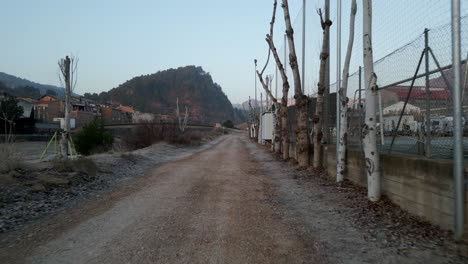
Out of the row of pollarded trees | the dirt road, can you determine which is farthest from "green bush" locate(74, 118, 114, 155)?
the dirt road

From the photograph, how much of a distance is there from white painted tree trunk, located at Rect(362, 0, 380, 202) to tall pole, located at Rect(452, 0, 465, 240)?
2.26m

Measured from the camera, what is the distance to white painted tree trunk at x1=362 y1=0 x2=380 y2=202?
7.06 m

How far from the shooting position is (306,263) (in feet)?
14.5

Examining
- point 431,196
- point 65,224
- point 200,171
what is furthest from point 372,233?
point 200,171

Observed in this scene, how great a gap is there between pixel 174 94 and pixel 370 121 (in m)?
161

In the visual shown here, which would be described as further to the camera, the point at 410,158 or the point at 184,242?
the point at 410,158

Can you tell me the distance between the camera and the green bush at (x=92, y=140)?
26.5 m

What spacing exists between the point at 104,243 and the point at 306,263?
2490 millimetres

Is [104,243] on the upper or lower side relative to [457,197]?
lower

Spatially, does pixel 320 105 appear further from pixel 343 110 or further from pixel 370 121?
pixel 370 121

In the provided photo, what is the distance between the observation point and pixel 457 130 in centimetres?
487

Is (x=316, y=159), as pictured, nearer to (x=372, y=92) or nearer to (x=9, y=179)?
(x=372, y=92)

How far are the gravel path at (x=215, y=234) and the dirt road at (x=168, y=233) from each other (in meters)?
0.01

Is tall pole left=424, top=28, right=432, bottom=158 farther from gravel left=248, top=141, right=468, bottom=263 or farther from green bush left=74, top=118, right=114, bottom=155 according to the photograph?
green bush left=74, top=118, right=114, bottom=155
